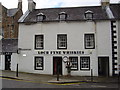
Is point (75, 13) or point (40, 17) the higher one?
point (75, 13)

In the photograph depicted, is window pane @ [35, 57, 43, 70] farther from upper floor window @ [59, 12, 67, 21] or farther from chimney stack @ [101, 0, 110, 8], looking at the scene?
chimney stack @ [101, 0, 110, 8]

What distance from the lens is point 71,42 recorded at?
14.5 metres

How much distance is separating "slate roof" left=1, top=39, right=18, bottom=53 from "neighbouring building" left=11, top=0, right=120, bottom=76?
1.46m

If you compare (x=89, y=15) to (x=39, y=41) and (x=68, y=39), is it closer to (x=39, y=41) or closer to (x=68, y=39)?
(x=68, y=39)

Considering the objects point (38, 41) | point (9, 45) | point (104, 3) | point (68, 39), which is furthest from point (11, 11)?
point (104, 3)

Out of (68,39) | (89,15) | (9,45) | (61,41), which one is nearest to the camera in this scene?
(68,39)

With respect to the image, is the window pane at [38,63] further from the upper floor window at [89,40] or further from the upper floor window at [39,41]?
the upper floor window at [89,40]

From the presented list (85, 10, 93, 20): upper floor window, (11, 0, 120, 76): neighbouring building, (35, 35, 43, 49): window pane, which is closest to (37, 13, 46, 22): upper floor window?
(11, 0, 120, 76): neighbouring building

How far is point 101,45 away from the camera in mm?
14031

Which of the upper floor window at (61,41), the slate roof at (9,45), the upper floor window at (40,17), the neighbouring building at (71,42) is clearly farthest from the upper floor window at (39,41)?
the slate roof at (9,45)

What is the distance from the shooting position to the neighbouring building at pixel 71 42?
14.0 metres

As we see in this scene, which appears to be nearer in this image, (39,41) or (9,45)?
(39,41)

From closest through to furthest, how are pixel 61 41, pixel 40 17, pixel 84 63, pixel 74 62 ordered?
pixel 84 63 < pixel 74 62 < pixel 61 41 < pixel 40 17

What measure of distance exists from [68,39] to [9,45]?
26.3 ft
